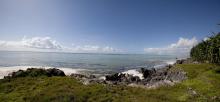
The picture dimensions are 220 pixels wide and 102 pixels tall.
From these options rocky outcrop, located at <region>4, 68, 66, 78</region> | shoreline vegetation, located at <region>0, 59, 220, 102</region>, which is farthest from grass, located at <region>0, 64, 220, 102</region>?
rocky outcrop, located at <region>4, 68, 66, 78</region>

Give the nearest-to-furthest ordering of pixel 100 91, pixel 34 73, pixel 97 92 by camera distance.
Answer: pixel 97 92
pixel 100 91
pixel 34 73

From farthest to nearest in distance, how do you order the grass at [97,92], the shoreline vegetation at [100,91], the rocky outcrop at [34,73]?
the rocky outcrop at [34,73], the shoreline vegetation at [100,91], the grass at [97,92]

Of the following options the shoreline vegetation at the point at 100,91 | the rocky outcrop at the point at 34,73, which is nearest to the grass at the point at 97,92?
the shoreline vegetation at the point at 100,91

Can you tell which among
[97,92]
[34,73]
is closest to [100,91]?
[97,92]

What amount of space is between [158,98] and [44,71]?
40.5 meters

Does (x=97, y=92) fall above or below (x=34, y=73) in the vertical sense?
below

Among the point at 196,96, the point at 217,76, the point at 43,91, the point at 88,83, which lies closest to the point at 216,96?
the point at 196,96

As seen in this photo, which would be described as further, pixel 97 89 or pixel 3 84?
pixel 3 84

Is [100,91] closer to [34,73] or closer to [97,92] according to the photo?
[97,92]

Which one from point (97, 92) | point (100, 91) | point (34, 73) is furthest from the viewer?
point (34, 73)

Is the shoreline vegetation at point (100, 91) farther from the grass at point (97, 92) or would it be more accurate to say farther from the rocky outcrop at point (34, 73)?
the rocky outcrop at point (34, 73)

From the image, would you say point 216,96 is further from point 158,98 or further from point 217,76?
point 217,76

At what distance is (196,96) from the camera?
40.9 meters

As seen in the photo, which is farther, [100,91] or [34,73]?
[34,73]
